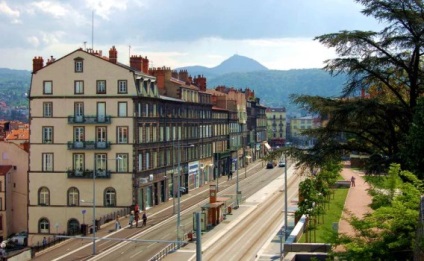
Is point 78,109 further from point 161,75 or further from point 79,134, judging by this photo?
point 161,75

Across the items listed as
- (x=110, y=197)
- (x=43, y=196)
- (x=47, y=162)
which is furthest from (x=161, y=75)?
(x=43, y=196)

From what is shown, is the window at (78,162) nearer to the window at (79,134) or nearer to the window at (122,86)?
the window at (79,134)

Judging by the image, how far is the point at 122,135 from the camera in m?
73.4

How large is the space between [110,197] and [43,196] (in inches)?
314

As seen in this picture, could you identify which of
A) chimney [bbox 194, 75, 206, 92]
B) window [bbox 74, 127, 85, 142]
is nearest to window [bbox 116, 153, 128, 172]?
window [bbox 74, 127, 85, 142]

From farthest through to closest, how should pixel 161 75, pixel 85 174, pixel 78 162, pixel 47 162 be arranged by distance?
pixel 161 75
pixel 47 162
pixel 78 162
pixel 85 174

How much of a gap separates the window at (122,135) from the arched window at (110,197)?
557 centimetres

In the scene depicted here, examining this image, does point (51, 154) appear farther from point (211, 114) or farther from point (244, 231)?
point (211, 114)

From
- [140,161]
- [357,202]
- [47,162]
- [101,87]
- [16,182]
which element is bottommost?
[16,182]

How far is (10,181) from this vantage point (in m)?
81.7

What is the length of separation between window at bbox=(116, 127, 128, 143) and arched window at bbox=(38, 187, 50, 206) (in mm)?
10125

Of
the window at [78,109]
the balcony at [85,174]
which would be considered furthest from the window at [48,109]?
the balcony at [85,174]

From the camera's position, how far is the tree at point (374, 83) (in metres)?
27.9

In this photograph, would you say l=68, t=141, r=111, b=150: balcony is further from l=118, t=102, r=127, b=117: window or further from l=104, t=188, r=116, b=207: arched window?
l=104, t=188, r=116, b=207: arched window
